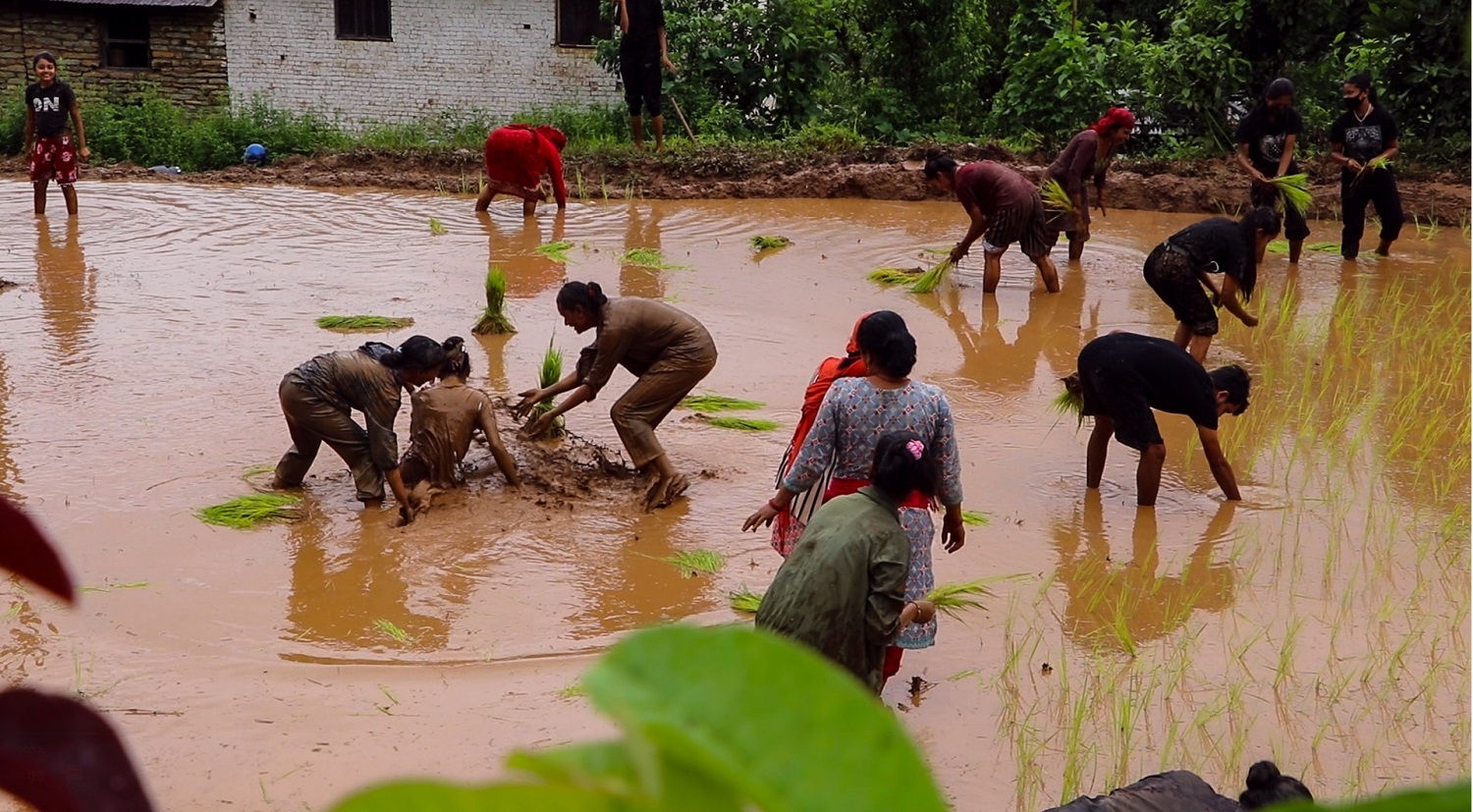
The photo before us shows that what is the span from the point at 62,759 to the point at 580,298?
6135mm

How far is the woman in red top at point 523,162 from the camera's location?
509 inches

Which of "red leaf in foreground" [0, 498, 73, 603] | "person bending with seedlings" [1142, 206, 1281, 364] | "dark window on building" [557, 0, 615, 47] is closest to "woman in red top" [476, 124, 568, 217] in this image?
"person bending with seedlings" [1142, 206, 1281, 364]

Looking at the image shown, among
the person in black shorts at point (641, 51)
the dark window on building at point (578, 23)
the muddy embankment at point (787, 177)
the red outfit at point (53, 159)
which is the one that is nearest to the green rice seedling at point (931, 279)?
the muddy embankment at point (787, 177)

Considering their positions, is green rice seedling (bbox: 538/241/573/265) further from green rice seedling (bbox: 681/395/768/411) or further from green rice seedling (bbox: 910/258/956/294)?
green rice seedling (bbox: 681/395/768/411)

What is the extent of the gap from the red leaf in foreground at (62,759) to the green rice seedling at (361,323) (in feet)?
30.1

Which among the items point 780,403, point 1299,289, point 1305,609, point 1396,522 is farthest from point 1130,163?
point 1305,609

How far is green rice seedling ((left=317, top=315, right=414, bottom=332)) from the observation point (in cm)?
960

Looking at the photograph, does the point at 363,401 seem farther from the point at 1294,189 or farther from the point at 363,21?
the point at 363,21

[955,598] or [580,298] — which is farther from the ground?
[580,298]

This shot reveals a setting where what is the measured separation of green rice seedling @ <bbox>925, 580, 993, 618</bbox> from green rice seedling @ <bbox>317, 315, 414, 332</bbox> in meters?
4.86

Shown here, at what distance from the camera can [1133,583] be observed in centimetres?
630

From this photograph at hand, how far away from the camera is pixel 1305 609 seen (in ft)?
19.6

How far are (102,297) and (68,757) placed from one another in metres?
10.7

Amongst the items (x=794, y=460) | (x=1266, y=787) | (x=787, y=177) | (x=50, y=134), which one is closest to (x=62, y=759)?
(x=1266, y=787)
